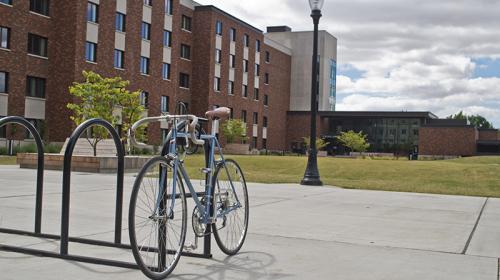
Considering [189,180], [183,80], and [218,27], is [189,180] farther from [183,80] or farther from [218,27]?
[218,27]

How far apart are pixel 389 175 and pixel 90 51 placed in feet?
87.7

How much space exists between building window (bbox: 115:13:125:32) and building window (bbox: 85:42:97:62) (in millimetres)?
3391

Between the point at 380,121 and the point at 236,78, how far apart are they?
27.4 m

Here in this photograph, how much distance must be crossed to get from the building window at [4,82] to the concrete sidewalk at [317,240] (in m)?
25.6

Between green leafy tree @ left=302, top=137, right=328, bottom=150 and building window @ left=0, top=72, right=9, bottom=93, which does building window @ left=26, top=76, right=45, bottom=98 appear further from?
green leafy tree @ left=302, top=137, right=328, bottom=150

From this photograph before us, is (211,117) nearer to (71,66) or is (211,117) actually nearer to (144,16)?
(71,66)

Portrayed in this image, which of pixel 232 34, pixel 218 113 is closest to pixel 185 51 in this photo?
pixel 232 34

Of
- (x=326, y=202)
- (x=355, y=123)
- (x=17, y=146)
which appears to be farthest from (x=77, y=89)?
(x=355, y=123)

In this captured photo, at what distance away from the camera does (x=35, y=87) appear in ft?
124

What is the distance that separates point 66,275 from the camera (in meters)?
4.66

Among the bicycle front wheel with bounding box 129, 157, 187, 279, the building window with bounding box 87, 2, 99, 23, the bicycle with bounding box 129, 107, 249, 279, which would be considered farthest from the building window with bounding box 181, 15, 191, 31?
the bicycle front wheel with bounding box 129, 157, 187, 279

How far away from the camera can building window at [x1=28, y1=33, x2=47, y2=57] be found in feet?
122

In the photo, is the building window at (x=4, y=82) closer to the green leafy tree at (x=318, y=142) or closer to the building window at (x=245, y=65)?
the building window at (x=245, y=65)

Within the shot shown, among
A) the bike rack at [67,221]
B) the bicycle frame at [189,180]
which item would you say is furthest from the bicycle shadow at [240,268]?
the bicycle frame at [189,180]
